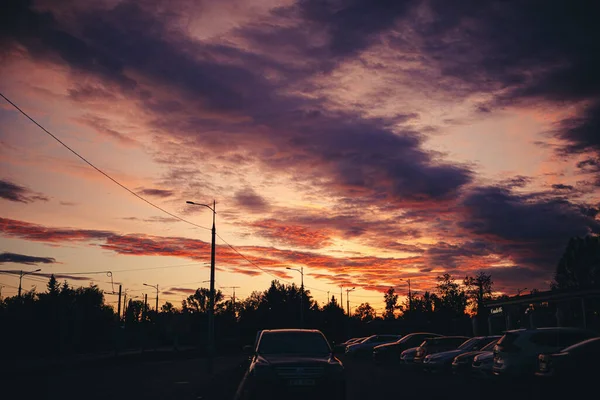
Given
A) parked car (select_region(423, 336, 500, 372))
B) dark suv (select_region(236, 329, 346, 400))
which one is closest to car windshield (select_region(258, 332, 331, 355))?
dark suv (select_region(236, 329, 346, 400))

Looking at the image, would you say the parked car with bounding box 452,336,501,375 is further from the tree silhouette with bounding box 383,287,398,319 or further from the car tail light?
the tree silhouette with bounding box 383,287,398,319

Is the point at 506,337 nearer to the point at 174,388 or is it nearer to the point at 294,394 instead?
the point at 294,394

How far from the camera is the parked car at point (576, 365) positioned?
483 inches

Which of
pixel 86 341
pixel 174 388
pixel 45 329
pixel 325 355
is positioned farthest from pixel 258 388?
pixel 86 341

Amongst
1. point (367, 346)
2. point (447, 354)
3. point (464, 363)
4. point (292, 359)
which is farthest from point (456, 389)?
point (367, 346)

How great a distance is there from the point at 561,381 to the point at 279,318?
8252 centimetres

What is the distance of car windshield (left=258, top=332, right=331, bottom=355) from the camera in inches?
511

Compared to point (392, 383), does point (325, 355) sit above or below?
above

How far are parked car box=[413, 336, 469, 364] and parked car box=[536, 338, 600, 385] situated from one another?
14435 mm

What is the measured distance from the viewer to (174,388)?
59.9 ft

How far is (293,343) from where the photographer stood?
522 inches

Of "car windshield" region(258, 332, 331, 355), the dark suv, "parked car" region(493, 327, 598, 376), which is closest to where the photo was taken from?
the dark suv

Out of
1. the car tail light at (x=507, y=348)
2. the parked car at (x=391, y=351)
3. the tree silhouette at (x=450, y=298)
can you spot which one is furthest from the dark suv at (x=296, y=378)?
the tree silhouette at (x=450, y=298)

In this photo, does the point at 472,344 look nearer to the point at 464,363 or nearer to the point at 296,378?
the point at 464,363
